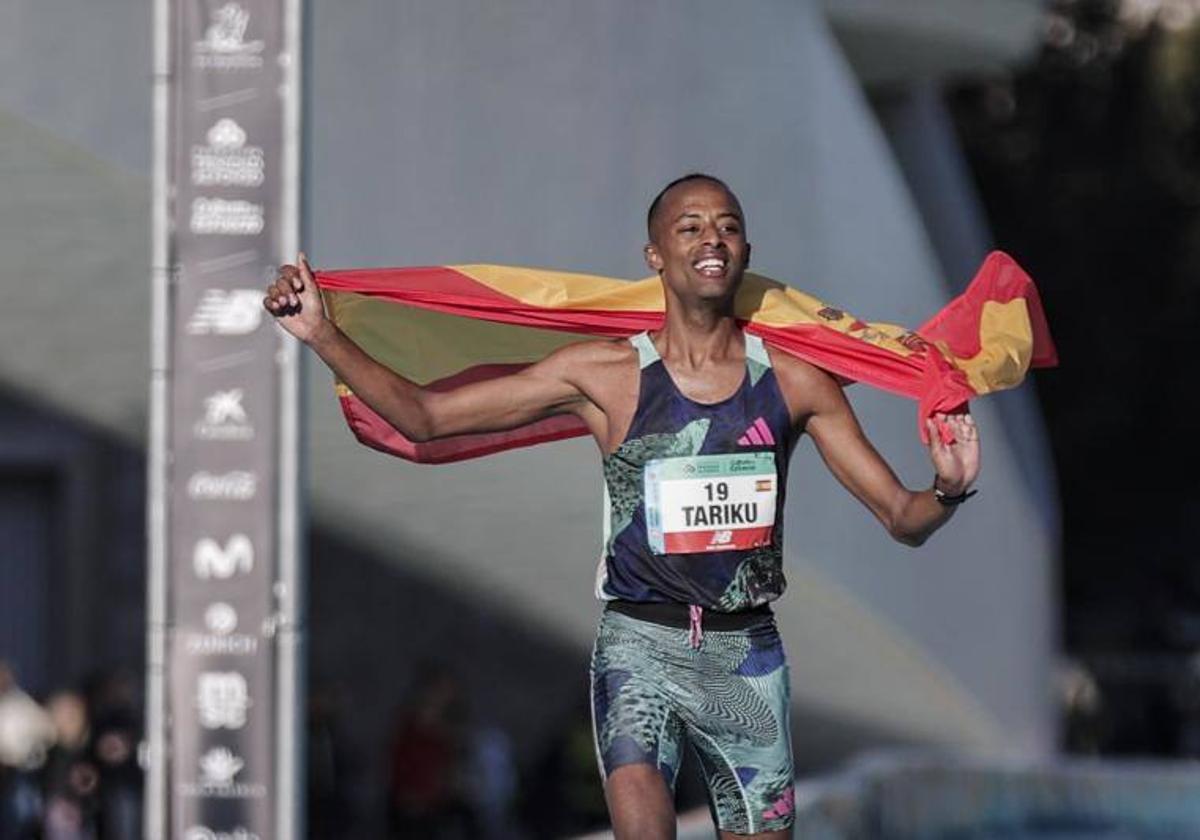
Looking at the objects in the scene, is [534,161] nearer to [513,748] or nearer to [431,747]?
[431,747]

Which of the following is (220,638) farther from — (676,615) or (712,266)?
(712,266)

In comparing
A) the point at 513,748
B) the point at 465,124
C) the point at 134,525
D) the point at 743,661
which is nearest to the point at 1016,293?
the point at 743,661

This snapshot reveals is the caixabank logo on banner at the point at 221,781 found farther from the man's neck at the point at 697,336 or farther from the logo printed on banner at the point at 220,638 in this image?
the man's neck at the point at 697,336

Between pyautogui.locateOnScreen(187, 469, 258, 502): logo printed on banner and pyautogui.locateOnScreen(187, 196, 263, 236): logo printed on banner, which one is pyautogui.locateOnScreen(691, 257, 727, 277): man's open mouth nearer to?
pyautogui.locateOnScreen(187, 196, 263, 236): logo printed on banner

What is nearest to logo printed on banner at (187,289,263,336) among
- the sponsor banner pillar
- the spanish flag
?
the sponsor banner pillar

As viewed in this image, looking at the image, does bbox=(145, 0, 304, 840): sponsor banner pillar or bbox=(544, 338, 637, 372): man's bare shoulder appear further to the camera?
bbox=(145, 0, 304, 840): sponsor banner pillar

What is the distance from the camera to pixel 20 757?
1431 centimetres

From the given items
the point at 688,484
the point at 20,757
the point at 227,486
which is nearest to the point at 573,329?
the point at 688,484

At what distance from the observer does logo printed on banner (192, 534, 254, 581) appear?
9.26 metres

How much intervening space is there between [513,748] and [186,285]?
11206 mm

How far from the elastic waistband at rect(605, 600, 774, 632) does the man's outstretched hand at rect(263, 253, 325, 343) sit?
2.95 ft

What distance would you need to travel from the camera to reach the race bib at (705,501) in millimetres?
5891

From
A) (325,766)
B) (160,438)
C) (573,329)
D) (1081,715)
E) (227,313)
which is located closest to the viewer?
(573,329)

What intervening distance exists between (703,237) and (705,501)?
56 centimetres
